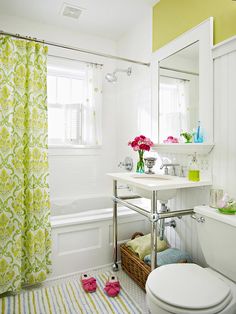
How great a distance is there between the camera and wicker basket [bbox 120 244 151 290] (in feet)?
6.09

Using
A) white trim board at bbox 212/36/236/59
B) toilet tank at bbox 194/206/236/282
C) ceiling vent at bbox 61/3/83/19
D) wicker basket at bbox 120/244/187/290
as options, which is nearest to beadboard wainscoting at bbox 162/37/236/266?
white trim board at bbox 212/36/236/59

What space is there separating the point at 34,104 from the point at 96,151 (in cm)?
135

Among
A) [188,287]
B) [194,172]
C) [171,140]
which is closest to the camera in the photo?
[188,287]

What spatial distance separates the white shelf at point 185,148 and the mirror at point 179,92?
0.33 feet

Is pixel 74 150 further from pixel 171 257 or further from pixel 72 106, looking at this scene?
pixel 171 257

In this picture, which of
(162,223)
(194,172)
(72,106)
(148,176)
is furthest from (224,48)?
(72,106)

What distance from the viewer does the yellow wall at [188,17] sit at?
62.7 inches

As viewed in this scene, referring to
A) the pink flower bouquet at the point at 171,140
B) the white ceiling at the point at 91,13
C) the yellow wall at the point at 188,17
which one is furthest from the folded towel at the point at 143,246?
the white ceiling at the point at 91,13

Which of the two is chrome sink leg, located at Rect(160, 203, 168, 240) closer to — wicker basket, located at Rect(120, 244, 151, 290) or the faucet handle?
wicker basket, located at Rect(120, 244, 151, 290)

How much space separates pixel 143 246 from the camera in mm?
2043

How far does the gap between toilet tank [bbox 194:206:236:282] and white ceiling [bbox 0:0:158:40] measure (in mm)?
2111

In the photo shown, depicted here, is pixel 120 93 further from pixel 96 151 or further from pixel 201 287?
pixel 201 287

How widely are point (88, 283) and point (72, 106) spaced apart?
2054mm

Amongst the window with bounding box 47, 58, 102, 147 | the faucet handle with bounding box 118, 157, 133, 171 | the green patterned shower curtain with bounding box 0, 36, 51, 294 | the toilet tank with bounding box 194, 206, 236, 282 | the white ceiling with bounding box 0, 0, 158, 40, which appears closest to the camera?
the toilet tank with bounding box 194, 206, 236, 282
